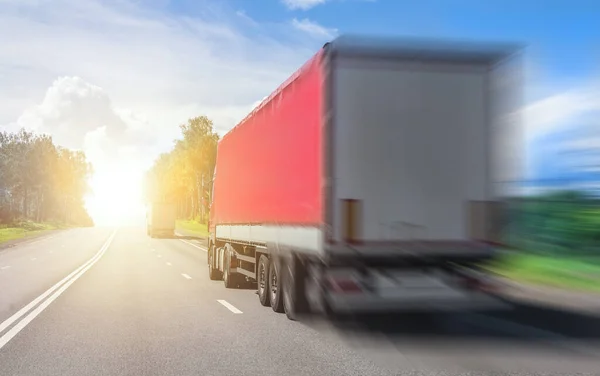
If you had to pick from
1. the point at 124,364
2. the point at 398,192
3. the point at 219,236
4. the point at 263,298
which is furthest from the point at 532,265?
the point at 124,364

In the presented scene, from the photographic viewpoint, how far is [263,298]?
12086mm

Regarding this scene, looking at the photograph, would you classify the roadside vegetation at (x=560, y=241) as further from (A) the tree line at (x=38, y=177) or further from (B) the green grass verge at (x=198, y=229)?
(A) the tree line at (x=38, y=177)

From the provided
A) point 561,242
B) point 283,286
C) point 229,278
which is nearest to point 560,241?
point 561,242

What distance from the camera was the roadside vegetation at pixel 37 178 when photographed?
101 metres

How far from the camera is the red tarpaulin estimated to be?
939 cm

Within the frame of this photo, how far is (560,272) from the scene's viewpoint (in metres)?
17.5

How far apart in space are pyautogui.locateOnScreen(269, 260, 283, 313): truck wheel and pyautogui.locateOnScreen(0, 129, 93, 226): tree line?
78.9 meters

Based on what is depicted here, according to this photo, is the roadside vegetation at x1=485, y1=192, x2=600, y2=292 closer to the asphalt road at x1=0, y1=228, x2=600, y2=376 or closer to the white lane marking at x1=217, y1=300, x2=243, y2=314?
the asphalt road at x1=0, y1=228, x2=600, y2=376

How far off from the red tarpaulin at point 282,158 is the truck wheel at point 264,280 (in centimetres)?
64

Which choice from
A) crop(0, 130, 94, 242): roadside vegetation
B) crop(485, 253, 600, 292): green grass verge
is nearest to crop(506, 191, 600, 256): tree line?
crop(485, 253, 600, 292): green grass verge

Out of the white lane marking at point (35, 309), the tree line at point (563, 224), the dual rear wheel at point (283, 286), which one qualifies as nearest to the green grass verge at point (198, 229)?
the tree line at point (563, 224)

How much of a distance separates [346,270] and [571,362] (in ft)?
9.18

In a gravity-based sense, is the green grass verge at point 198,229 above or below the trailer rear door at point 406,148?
below

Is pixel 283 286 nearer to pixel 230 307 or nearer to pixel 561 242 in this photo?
pixel 230 307
